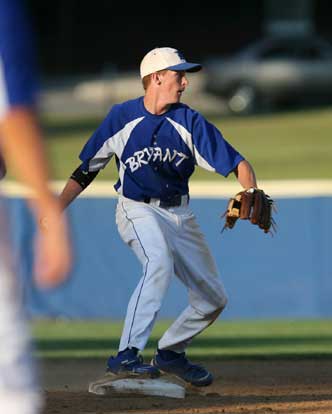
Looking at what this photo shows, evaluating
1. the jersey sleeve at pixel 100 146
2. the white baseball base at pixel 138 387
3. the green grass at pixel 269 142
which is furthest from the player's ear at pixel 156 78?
the green grass at pixel 269 142

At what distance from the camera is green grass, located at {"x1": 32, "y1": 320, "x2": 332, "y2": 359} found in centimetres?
907

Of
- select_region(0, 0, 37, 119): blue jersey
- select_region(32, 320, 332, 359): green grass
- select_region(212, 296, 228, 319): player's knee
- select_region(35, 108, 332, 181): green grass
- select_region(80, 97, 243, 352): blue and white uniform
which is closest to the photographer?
select_region(0, 0, 37, 119): blue jersey

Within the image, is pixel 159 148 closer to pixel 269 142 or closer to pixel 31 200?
pixel 31 200

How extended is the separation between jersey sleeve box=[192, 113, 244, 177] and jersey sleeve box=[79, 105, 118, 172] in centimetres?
45

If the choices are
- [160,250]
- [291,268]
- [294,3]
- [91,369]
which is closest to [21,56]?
[160,250]

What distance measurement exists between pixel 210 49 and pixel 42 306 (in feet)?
77.3

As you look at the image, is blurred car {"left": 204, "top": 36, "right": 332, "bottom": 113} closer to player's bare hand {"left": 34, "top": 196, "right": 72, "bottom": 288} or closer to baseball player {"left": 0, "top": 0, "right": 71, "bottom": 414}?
baseball player {"left": 0, "top": 0, "right": 71, "bottom": 414}

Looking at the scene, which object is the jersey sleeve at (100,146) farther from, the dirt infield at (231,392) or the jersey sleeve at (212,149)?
the dirt infield at (231,392)

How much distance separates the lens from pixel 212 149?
19.4ft

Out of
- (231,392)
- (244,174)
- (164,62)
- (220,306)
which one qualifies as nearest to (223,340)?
(231,392)

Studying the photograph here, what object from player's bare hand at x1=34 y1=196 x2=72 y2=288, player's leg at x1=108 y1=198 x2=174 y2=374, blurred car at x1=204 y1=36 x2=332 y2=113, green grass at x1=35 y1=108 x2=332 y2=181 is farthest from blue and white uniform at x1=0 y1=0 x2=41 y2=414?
blurred car at x1=204 y1=36 x2=332 y2=113

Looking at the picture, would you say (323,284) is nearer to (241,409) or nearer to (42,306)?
(42,306)

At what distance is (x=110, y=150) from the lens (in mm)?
6125

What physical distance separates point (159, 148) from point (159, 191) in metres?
0.22
